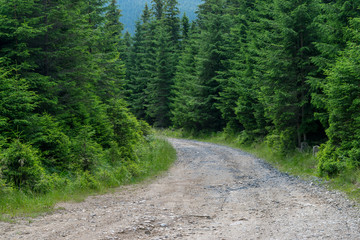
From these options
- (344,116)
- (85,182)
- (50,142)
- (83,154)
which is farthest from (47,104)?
(344,116)

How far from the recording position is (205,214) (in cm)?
716

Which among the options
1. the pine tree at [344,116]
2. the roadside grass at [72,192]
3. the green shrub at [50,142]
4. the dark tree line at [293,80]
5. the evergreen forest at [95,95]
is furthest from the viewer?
the dark tree line at [293,80]

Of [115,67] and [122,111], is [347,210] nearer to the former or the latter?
[122,111]

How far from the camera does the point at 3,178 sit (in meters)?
8.04

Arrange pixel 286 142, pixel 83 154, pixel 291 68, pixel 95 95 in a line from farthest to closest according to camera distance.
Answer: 1. pixel 286 142
2. pixel 291 68
3. pixel 95 95
4. pixel 83 154

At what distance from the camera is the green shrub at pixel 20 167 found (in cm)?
823

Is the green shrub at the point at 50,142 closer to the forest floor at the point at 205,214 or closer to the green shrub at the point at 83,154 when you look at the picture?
the green shrub at the point at 83,154

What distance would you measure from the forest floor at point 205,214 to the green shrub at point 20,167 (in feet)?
4.40

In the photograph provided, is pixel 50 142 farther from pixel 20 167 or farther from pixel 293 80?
pixel 293 80

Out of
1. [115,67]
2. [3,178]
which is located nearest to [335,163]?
[3,178]

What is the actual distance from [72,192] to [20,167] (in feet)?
5.06

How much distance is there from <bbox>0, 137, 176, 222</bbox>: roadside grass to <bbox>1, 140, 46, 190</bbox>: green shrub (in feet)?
1.40

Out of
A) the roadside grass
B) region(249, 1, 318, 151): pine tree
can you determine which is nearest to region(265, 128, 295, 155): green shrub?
region(249, 1, 318, 151): pine tree

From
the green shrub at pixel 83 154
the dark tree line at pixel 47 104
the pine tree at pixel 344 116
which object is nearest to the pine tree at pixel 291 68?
the pine tree at pixel 344 116
